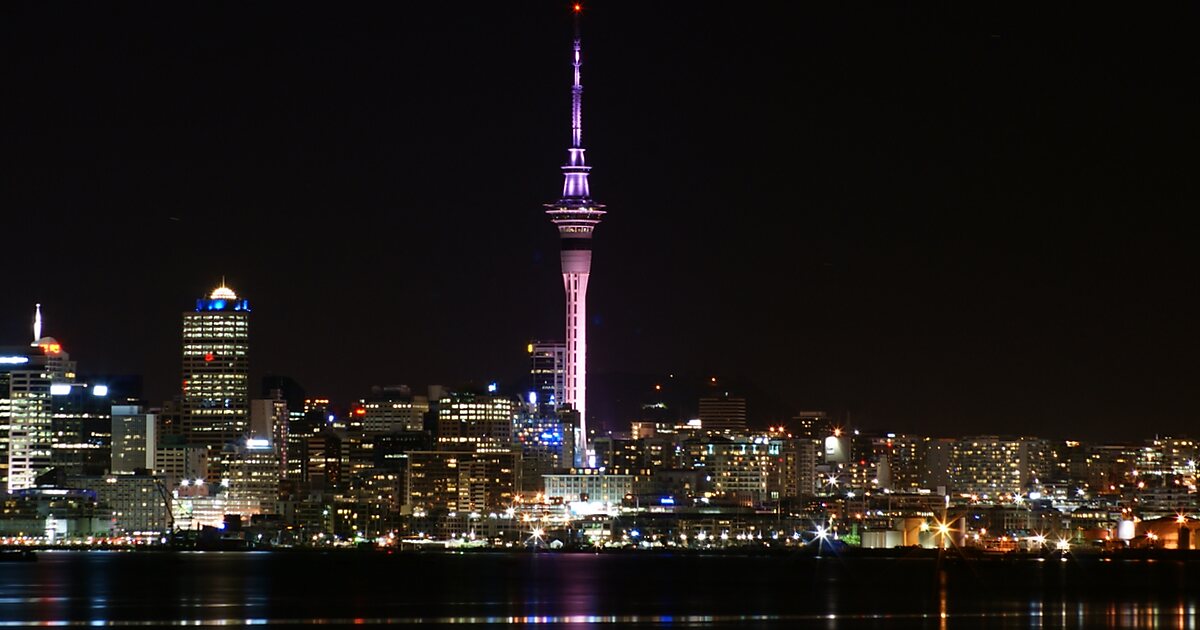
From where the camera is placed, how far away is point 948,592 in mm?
106625

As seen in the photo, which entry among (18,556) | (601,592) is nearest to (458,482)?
Result: (18,556)

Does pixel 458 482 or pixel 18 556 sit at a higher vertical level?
Answer: pixel 458 482

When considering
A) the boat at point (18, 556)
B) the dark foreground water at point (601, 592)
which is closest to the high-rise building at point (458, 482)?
the dark foreground water at point (601, 592)

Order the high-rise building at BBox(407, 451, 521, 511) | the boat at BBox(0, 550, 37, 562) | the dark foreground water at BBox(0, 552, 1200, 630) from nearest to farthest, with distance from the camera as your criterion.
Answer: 1. the dark foreground water at BBox(0, 552, 1200, 630)
2. the boat at BBox(0, 550, 37, 562)
3. the high-rise building at BBox(407, 451, 521, 511)

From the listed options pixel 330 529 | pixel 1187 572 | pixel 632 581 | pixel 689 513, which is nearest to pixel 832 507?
pixel 689 513

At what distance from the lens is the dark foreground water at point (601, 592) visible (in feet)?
292

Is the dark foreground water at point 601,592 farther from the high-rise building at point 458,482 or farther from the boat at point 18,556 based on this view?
the high-rise building at point 458,482

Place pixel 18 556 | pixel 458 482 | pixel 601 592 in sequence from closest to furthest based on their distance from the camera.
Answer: pixel 601 592 < pixel 18 556 < pixel 458 482

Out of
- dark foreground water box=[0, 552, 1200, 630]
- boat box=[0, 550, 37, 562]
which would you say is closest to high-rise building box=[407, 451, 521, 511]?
dark foreground water box=[0, 552, 1200, 630]

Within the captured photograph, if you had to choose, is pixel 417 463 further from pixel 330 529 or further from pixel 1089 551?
pixel 1089 551

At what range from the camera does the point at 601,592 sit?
108 m

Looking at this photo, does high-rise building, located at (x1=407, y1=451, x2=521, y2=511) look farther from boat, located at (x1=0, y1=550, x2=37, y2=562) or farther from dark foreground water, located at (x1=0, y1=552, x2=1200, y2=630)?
boat, located at (x1=0, y1=550, x2=37, y2=562)

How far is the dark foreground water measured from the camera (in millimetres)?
88875

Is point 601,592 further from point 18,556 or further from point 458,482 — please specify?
point 458,482
